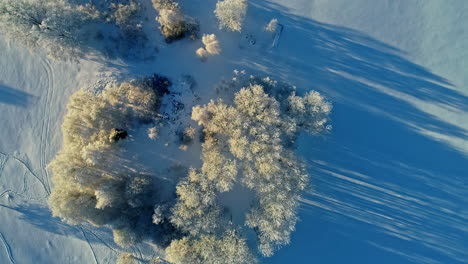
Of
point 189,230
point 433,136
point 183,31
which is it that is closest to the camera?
point 189,230

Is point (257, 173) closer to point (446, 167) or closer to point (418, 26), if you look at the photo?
point (446, 167)

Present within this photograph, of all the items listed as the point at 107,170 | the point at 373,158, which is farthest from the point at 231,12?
the point at 373,158

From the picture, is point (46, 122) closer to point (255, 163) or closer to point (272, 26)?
point (255, 163)

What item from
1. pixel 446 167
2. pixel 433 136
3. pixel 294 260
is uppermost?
pixel 433 136

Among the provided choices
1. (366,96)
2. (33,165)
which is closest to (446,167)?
(366,96)

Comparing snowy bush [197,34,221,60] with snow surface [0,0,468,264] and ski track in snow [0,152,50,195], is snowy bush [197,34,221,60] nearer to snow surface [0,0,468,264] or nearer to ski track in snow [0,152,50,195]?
snow surface [0,0,468,264]

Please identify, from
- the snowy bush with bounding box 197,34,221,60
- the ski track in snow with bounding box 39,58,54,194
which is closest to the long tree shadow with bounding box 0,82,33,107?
the ski track in snow with bounding box 39,58,54,194

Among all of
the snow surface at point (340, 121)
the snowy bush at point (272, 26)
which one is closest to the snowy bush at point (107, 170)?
the snow surface at point (340, 121)
